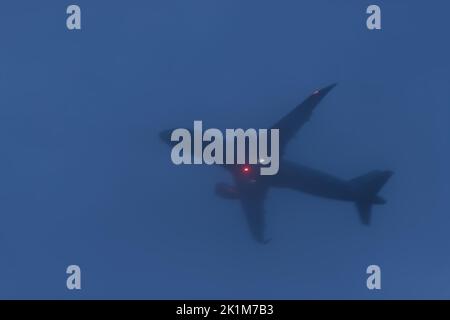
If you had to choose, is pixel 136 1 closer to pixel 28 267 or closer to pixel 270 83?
pixel 270 83

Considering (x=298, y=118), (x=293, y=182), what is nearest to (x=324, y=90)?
(x=298, y=118)

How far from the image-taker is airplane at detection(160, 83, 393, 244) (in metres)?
2.38

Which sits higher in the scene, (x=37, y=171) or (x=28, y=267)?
(x=37, y=171)

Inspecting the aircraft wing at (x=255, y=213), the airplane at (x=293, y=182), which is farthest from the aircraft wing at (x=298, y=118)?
the aircraft wing at (x=255, y=213)

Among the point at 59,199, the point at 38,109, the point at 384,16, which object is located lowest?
the point at 59,199

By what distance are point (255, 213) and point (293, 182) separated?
0.32 feet

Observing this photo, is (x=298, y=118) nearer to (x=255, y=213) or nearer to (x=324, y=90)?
(x=324, y=90)

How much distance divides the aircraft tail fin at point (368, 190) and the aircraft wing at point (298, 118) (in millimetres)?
156

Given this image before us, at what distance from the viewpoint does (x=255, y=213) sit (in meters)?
2.37

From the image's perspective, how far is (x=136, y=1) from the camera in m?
2.41

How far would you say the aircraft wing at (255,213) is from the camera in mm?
2367

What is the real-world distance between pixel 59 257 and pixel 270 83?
52 cm

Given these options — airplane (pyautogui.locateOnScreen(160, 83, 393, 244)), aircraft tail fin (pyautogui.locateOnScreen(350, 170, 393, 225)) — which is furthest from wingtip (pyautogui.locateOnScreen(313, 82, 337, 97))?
aircraft tail fin (pyautogui.locateOnScreen(350, 170, 393, 225))
